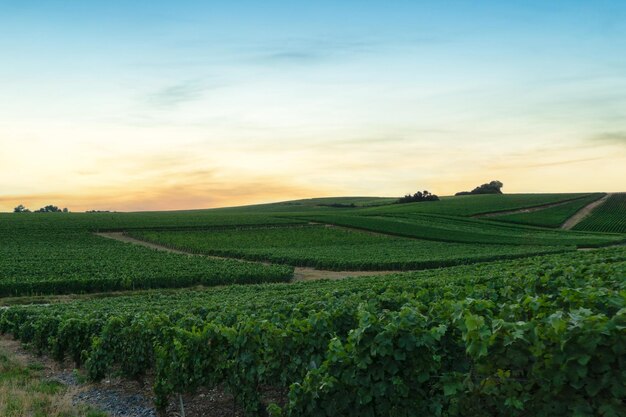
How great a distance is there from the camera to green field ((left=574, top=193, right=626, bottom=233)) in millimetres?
96312

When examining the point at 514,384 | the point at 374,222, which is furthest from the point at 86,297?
the point at 374,222

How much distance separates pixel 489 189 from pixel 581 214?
78335mm

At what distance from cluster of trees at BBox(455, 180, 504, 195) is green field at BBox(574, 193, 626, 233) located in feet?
195

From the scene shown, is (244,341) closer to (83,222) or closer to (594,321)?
(594,321)

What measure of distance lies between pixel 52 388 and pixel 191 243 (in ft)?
167

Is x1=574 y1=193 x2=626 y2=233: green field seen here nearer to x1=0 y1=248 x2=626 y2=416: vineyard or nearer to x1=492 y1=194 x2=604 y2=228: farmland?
x1=492 y1=194 x2=604 y2=228: farmland

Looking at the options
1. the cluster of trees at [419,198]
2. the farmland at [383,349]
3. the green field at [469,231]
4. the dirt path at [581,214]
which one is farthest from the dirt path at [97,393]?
the cluster of trees at [419,198]

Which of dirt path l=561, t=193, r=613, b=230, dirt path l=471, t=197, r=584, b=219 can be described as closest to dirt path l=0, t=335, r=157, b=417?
dirt path l=561, t=193, r=613, b=230

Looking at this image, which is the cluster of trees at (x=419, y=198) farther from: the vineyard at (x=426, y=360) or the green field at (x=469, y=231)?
the vineyard at (x=426, y=360)

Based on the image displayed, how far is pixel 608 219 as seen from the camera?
106062 millimetres

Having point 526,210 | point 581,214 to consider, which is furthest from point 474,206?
point 581,214

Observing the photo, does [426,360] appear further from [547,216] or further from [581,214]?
[581,214]

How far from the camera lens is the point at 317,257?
5069 cm

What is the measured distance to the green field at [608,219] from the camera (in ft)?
316
